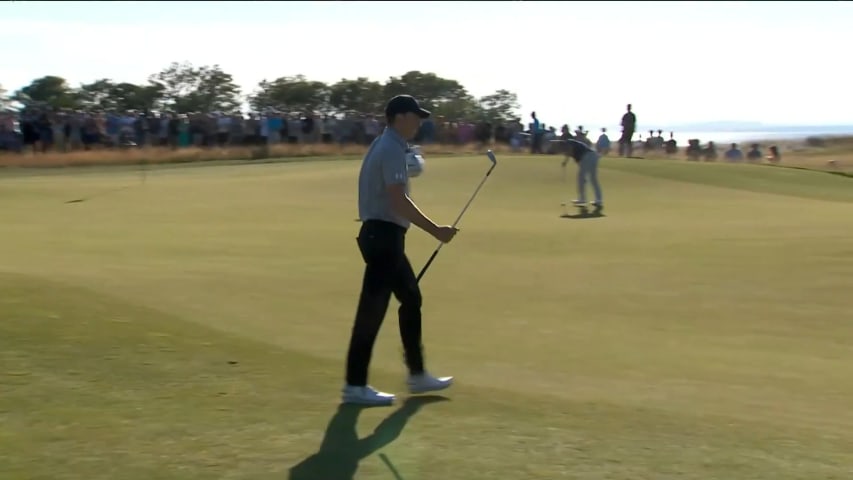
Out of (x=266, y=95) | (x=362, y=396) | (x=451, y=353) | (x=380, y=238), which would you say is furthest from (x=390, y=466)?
(x=266, y=95)

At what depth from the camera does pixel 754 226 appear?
18.4 m

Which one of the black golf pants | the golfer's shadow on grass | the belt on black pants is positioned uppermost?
the belt on black pants

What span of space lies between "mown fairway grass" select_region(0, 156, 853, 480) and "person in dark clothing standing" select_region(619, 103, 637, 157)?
674 inches

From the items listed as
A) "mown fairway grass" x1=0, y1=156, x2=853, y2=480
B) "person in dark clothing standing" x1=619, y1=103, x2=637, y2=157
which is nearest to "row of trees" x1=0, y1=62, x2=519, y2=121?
"person in dark clothing standing" x1=619, y1=103, x2=637, y2=157

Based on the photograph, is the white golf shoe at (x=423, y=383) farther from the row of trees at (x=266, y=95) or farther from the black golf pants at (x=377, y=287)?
the row of trees at (x=266, y=95)

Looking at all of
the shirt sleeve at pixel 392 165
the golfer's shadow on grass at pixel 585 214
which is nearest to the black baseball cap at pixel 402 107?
the shirt sleeve at pixel 392 165

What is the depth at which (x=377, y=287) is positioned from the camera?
21.4 feet

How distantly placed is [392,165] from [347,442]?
5.46 feet

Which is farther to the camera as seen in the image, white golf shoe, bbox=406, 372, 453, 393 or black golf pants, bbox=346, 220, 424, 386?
white golf shoe, bbox=406, 372, 453, 393

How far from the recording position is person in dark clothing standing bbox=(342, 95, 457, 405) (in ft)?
20.6

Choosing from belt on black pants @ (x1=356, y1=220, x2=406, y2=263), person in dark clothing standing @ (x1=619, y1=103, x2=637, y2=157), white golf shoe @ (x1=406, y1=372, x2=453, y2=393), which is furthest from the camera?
person in dark clothing standing @ (x1=619, y1=103, x2=637, y2=157)

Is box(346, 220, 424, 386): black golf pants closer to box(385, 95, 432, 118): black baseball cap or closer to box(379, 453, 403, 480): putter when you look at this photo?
box(385, 95, 432, 118): black baseball cap

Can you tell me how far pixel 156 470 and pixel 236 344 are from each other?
298 cm

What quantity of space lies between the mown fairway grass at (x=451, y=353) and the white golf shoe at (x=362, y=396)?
0.08 metres
